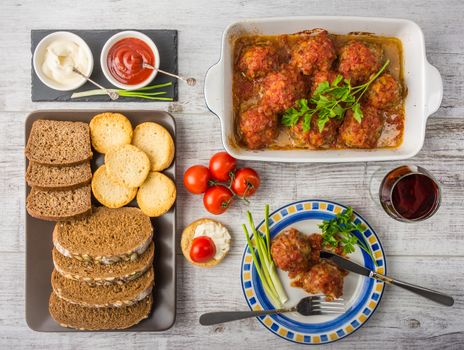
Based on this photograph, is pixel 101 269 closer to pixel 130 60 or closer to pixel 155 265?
pixel 155 265

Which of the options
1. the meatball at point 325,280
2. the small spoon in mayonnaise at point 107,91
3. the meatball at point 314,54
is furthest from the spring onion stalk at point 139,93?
the meatball at point 325,280

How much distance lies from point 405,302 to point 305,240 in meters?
0.72

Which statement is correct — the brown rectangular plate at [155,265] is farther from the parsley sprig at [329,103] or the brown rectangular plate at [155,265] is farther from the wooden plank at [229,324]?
the parsley sprig at [329,103]

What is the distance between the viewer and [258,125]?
2.63m

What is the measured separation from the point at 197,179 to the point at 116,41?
86 cm

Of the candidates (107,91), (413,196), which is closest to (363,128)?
(413,196)

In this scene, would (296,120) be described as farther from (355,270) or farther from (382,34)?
(355,270)

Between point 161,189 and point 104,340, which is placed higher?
point 161,189

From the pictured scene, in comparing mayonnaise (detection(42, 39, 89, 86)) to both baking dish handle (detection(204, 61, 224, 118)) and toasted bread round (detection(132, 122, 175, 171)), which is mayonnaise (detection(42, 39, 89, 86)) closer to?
toasted bread round (detection(132, 122, 175, 171))

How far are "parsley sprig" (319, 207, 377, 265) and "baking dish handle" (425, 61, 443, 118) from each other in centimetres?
67

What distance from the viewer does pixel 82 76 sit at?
110 inches

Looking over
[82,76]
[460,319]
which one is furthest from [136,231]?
[460,319]

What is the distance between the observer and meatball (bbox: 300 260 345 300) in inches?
108

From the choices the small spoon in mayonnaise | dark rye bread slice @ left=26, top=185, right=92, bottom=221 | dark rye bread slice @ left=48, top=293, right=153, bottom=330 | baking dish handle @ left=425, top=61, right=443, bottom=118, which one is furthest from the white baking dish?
dark rye bread slice @ left=48, top=293, right=153, bottom=330
